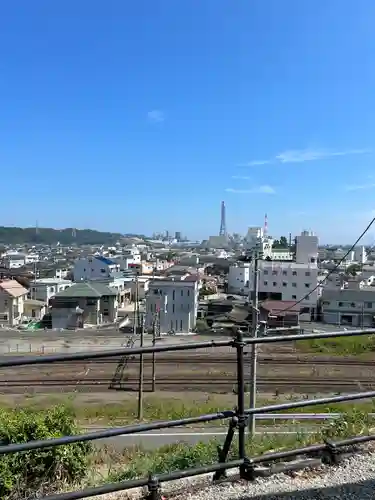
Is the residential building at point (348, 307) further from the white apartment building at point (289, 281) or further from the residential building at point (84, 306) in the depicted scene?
the residential building at point (84, 306)

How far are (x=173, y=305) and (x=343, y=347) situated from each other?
10.5 m

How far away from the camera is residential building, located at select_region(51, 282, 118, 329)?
87.5ft

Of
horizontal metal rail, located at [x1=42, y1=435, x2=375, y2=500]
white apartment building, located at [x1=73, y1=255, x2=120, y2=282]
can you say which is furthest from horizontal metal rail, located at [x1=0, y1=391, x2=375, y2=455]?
white apartment building, located at [x1=73, y1=255, x2=120, y2=282]

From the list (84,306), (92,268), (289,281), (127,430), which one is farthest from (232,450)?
(92,268)

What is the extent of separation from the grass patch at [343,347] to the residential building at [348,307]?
6.35m

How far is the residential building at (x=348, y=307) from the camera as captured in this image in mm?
26953

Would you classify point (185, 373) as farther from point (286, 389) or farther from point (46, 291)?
point (46, 291)

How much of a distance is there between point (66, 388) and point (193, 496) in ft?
43.6

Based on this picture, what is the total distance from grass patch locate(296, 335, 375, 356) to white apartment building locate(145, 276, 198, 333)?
25.4 feet

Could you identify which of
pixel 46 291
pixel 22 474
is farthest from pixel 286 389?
pixel 46 291

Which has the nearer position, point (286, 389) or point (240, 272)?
point (286, 389)

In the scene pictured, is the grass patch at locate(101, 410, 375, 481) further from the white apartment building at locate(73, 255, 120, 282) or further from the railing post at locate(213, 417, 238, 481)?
the white apartment building at locate(73, 255, 120, 282)

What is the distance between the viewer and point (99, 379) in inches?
591

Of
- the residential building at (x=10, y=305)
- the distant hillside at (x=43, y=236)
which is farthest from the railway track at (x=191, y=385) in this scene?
the distant hillside at (x=43, y=236)
